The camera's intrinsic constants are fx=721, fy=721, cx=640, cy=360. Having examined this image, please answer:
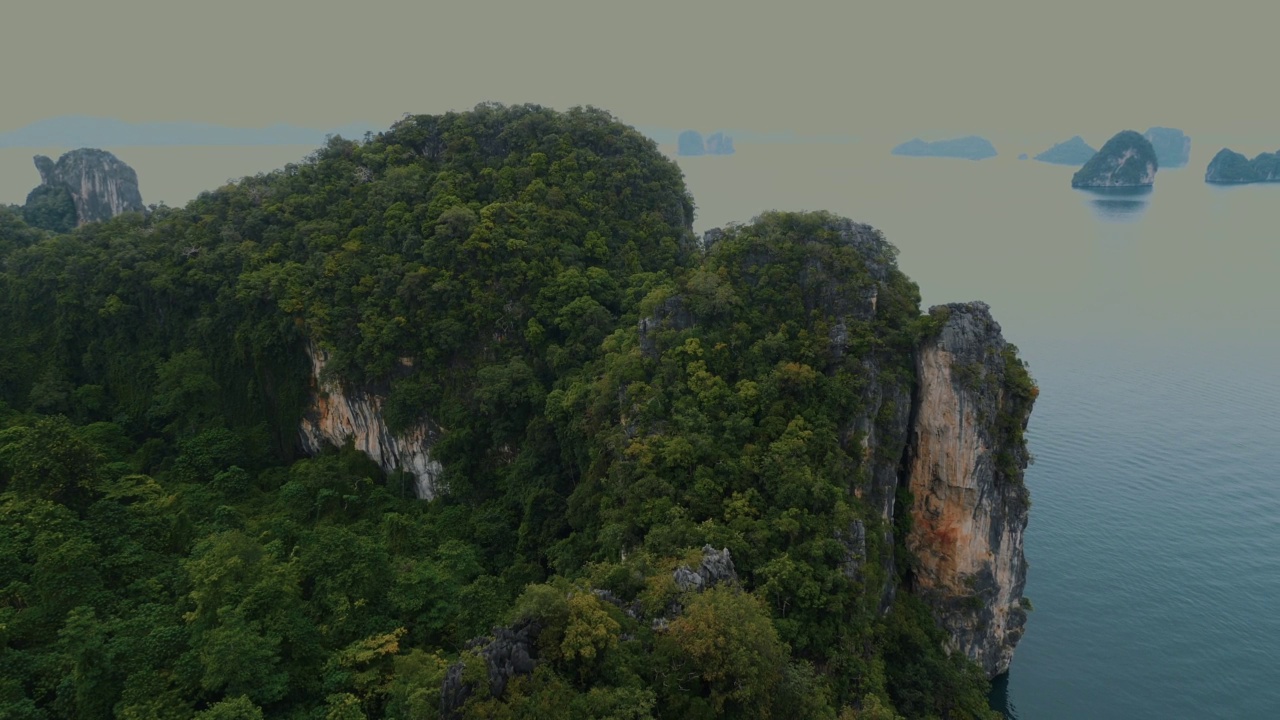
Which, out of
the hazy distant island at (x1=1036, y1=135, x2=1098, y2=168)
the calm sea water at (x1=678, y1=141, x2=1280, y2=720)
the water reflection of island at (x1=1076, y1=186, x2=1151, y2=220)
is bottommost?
the calm sea water at (x1=678, y1=141, x2=1280, y2=720)

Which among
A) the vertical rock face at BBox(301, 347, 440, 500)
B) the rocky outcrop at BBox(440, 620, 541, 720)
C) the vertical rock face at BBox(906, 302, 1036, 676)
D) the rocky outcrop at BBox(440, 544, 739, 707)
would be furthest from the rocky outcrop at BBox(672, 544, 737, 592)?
the vertical rock face at BBox(301, 347, 440, 500)

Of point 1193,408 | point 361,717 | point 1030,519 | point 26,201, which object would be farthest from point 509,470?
point 26,201

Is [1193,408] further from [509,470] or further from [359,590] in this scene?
[359,590]

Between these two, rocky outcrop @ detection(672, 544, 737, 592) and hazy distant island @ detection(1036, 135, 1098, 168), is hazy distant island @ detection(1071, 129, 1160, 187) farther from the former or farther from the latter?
rocky outcrop @ detection(672, 544, 737, 592)

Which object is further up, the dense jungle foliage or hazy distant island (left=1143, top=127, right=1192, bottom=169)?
hazy distant island (left=1143, top=127, right=1192, bottom=169)

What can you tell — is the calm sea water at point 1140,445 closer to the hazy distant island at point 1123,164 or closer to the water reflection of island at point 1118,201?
the water reflection of island at point 1118,201

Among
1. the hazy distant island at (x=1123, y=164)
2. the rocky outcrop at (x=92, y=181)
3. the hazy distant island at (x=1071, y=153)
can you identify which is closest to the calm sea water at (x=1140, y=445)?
the hazy distant island at (x=1123, y=164)
